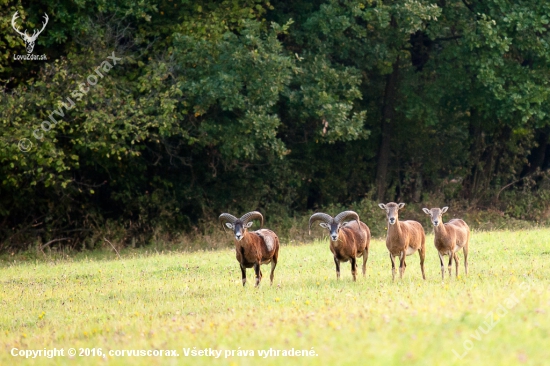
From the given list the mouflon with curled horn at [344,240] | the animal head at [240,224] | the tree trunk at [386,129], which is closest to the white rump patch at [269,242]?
the animal head at [240,224]

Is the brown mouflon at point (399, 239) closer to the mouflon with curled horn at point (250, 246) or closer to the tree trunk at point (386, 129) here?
the mouflon with curled horn at point (250, 246)


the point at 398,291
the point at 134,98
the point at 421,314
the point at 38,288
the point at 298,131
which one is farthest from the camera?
the point at 298,131

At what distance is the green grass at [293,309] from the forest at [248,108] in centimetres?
552

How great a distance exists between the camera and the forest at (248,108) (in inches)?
1053

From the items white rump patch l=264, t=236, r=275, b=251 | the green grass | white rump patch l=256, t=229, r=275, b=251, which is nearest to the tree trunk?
the green grass

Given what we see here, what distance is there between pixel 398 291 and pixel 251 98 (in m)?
14.7

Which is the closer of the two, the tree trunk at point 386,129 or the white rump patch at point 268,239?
the white rump patch at point 268,239

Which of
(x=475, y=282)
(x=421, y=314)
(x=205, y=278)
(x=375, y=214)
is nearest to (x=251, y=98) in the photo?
(x=375, y=214)

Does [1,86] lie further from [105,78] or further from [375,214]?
[375,214]

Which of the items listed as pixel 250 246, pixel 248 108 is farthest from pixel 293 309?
pixel 248 108

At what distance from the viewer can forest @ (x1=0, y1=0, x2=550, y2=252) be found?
87.7 ft

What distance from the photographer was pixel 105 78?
27156 mm

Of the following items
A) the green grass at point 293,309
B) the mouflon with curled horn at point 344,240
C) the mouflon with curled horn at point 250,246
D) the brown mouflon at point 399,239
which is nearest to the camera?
the green grass at point 293,309

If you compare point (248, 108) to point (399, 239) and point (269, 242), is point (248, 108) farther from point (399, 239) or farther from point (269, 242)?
point (399, 239)
